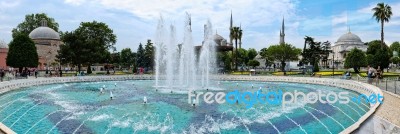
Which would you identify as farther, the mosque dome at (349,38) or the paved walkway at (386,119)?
the mosque dome at (349,38)

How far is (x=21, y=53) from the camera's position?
156ft

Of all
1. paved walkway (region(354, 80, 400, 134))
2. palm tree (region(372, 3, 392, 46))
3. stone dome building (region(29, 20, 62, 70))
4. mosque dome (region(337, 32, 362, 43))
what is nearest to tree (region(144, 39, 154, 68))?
stone dome building (region(29, 20, 62, 70))

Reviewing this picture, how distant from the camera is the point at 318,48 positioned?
2916 inches

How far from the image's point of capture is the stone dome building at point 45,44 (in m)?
69.1

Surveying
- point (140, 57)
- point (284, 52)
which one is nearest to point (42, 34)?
point (140, 57)

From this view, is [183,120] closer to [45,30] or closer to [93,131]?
[93,131]

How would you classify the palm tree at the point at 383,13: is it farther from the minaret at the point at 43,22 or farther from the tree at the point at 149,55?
the minaret at the point at 43,22

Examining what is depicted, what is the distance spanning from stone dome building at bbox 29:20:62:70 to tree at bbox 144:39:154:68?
68.1ft

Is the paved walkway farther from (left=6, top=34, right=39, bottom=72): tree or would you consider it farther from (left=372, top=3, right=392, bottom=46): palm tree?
(left=6, top=34, right=39, bottom=72): tree

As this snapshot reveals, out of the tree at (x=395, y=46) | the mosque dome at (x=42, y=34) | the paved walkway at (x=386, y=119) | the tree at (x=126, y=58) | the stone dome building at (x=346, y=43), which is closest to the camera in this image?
the paved walkway at (x=386, y=119)

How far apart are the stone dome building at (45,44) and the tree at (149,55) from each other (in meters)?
20.8

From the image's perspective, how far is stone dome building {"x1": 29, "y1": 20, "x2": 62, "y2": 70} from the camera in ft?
227

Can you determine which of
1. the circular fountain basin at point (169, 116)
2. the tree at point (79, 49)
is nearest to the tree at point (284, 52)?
the tree at point (79, 49)

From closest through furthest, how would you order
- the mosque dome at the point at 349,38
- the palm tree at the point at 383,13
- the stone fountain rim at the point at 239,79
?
the stone fountain rim at the point at 239,79, the palm tree at the point at 383,13, the mosque dome at the point at 349,38
